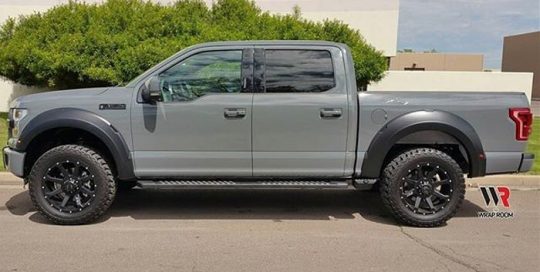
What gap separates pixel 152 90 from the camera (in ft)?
16.5

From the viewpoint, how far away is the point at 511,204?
6.51 metres

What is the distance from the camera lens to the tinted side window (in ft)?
17.4

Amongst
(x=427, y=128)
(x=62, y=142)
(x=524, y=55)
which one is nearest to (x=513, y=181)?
(x=427, y=128)

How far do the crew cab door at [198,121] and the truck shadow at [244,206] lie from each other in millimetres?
740

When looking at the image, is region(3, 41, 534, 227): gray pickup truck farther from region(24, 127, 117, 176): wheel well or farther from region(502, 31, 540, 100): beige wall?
region(502, 31, 540, 100): beige wall

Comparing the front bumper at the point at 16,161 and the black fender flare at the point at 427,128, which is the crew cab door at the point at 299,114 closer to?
the black fender flare at the point at 427,128

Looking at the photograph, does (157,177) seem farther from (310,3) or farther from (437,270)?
(310,3)

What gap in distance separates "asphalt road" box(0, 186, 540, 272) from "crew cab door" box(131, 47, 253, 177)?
0.67 meters

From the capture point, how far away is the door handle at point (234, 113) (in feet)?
17.0

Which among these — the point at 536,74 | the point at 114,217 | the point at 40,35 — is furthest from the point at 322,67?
the point at 536,74

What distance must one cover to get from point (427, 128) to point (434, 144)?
0.34 m

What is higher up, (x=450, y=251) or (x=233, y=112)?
(x=233, y=112)

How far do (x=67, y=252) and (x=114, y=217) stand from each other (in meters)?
1.22

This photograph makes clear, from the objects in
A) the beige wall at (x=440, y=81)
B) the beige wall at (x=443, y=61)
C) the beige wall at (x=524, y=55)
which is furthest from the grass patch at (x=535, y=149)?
the beige wall at (x=524, y=55)
